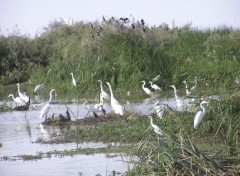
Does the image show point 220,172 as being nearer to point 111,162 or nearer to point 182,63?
point 111,162

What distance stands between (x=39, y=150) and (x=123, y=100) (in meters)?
8.85

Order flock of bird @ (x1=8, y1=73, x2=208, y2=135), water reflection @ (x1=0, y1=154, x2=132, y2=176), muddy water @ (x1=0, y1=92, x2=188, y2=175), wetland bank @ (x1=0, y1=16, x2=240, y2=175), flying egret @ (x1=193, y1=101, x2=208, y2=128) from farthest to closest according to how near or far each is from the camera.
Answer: flock of bird @ (x1=8, y1=73, x2=208, y2=135) → flying egret @ (x1=193, y1=101, x2=208, y2=128) → muddy water @ (x1=0, y1=92, x2=188, y2=175) → water reflection @ (x1=0, y1=154, x2=132, y2=176) → wetland bank @ (x1=0, y1=16, x2=240, y2=175)

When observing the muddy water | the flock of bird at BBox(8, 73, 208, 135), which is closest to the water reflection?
the muddy water

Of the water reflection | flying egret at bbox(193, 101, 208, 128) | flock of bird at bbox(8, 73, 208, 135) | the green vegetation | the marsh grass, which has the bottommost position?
the water reflection

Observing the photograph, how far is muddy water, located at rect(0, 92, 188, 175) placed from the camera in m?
11.8

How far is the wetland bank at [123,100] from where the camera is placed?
33.2 feet

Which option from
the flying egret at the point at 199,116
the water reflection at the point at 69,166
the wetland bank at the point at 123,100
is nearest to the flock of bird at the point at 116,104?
the flying egret at the point at 199,116

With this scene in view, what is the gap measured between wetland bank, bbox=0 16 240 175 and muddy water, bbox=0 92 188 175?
22 mm

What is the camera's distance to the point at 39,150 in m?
14.0

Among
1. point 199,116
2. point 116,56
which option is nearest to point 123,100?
point 116,56

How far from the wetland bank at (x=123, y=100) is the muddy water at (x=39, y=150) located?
0.07 ft

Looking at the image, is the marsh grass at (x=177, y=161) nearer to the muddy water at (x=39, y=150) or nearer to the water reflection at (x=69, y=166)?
the muddy water at (x=39, y=150)

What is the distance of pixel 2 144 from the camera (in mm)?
15055

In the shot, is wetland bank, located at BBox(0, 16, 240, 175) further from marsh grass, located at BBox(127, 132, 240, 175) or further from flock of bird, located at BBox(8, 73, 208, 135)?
flock of bird, located at BBox(8, 73, 208, 135)
